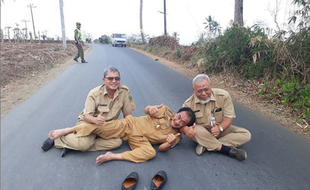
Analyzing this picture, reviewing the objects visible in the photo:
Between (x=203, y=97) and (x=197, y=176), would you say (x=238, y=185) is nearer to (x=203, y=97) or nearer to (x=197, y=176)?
(x=197, y=176)

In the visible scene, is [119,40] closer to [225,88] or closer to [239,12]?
[239,12]

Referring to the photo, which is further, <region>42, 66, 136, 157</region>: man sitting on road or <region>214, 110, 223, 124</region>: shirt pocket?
<region>214, 110, 223, 124</region>: shirt pocket

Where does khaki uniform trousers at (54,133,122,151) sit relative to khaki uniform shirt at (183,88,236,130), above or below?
below

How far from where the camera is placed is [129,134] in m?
3.15

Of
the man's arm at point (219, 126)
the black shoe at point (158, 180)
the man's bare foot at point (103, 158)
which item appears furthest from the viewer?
the man's arm at point (219, 126)

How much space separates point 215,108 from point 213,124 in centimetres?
24

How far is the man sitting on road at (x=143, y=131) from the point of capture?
2.88m

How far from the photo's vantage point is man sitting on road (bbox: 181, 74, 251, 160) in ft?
9.89

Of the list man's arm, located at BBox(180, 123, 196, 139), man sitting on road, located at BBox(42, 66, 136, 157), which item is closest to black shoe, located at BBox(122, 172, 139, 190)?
man sitting on road, located at BBox(42, 66, 136, 157)

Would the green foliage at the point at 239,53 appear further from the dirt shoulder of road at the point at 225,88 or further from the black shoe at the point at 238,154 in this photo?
the black shoe at the point at 238,154

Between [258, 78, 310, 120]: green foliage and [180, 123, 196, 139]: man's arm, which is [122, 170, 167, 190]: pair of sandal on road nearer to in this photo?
[180, 123, 196, 139]: man's arm

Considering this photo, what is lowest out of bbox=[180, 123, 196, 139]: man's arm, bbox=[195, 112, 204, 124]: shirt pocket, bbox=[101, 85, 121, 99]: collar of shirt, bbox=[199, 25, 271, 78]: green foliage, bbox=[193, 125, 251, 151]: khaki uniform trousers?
bbox=[193, 125, 251, 151]: khaki uniform trousers

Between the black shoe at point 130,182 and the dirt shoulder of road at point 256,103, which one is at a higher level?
the dirt shoulder of road at point 256,103

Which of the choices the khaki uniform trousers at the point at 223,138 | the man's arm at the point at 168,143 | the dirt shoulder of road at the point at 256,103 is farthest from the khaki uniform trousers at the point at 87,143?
the dirt shoulder of road at the point at 256,103
